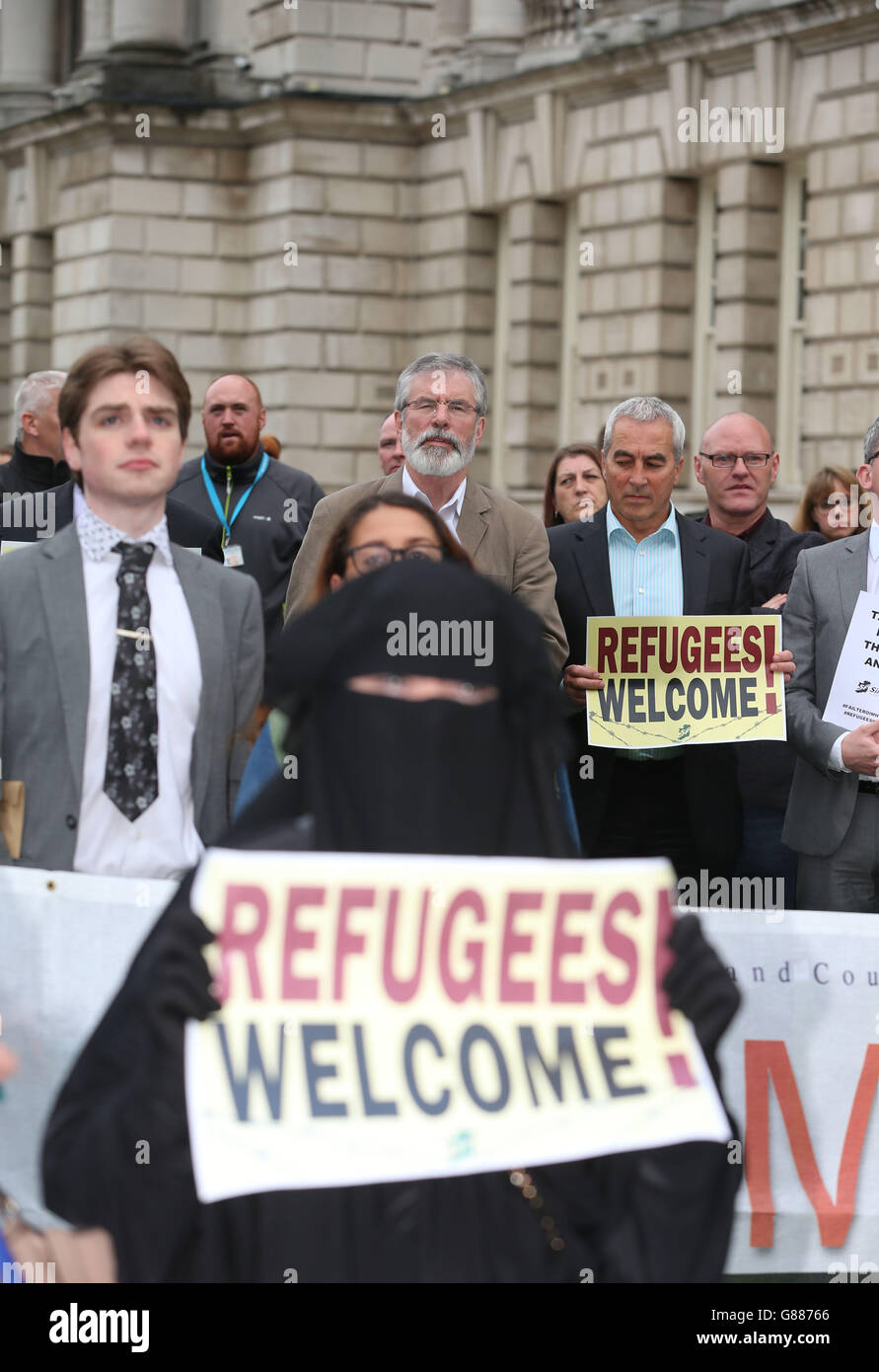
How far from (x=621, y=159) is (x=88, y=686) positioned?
19900mm

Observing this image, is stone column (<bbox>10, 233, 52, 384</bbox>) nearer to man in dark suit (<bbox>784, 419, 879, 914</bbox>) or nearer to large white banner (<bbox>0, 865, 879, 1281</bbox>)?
man in dark suit (<bbox>784, 419, 879, 914</bbox>)

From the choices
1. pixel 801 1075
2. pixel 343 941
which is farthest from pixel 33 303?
pixel 343 941

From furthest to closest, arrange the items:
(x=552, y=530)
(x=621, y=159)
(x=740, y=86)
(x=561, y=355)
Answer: (x=561, y=355) < (x=621, y=159) < (x=740, y=86) < (x=552, y=530)

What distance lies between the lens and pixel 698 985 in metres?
3.35

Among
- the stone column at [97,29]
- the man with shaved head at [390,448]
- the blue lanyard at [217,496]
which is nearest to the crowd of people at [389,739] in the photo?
the man with shaved head at [390,448]

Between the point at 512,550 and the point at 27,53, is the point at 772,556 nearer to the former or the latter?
the point at 512,550

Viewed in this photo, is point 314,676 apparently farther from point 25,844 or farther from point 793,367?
point 793,367

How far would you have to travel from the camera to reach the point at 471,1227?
3.27 m

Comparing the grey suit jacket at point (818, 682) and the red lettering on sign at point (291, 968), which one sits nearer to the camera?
the red lettering on sign at point (291, 968)

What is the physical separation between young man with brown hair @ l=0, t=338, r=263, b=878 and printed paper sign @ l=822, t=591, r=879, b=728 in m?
2.21

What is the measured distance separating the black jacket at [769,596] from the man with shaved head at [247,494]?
2.53 metres

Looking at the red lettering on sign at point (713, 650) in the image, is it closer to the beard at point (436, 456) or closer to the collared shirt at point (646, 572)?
the collared shirt at point (646, 572)

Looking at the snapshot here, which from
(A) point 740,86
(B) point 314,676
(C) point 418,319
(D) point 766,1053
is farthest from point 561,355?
(B) point 314,676

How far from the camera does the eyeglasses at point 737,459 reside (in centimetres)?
752
